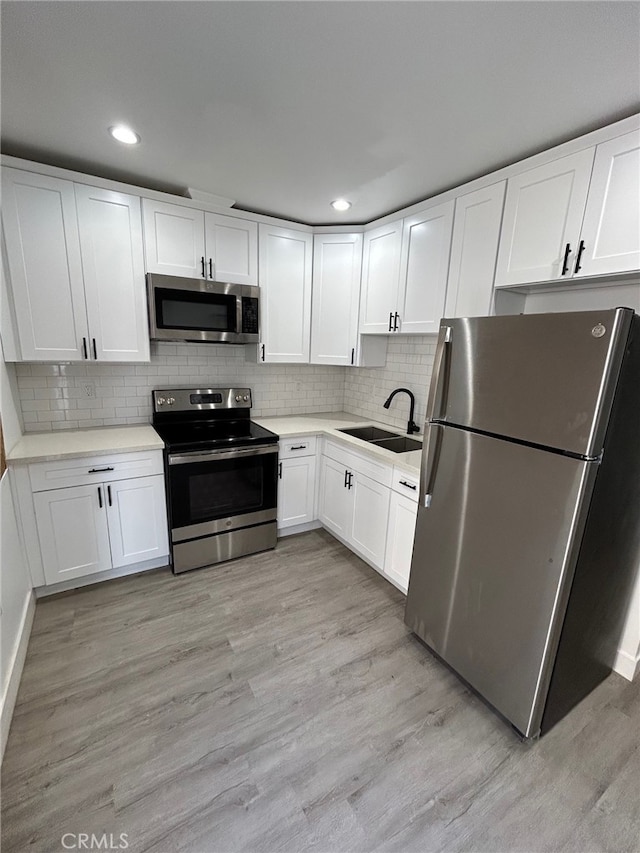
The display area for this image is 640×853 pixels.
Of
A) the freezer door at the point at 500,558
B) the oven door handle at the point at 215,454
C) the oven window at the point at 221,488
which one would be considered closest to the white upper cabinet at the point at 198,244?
the oven door handle at the point at 215,454

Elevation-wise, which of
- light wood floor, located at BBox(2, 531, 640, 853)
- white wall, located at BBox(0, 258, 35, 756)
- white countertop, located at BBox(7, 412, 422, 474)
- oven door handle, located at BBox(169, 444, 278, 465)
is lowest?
light wood floor, located at BBox(2, 531, 640, 853)

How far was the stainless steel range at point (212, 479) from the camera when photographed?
2.46 meters

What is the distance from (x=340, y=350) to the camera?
311cm

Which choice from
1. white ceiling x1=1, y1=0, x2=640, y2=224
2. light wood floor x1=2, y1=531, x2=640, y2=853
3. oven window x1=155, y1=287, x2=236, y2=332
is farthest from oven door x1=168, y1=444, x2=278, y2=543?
white ceiling x1=1, y1=0, x2=640, y2=224

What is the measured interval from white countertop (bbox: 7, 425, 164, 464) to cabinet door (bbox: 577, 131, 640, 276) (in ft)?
8.32

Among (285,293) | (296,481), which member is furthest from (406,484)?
(285,293)

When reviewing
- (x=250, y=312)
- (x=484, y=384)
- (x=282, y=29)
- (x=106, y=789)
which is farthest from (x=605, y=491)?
(x=250, y=312)

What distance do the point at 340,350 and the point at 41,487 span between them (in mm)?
2281

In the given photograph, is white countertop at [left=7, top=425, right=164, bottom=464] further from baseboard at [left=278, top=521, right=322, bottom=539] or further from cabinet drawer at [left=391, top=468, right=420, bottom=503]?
cabinet drawer at [left=391, top=468, right=420, bottom=503]

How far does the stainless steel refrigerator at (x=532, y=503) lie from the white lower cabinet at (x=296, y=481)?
1269 mm

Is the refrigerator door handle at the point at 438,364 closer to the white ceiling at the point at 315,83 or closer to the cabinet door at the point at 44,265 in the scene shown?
the white ceiling at the point at 315,83

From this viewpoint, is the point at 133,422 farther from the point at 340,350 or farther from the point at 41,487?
the point at 340,350

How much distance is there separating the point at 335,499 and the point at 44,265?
96.9 inches

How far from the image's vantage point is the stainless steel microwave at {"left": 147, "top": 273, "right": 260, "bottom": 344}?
247 centimetres
